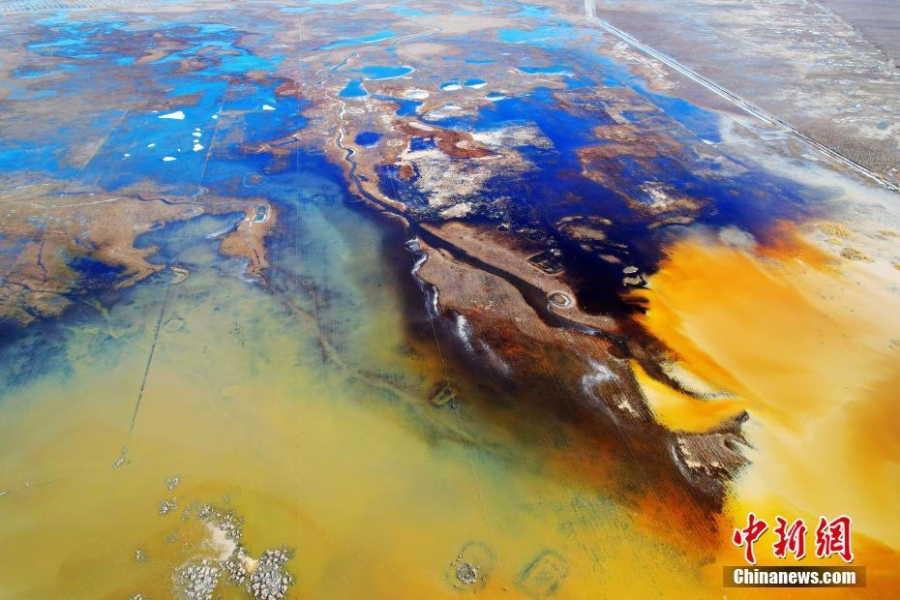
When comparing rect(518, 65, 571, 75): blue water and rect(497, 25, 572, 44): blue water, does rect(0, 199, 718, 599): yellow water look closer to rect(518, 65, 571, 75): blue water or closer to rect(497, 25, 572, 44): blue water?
rect(518, 65, 571, 75): blue water

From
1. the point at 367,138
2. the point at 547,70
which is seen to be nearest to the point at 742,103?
the point at 547,70

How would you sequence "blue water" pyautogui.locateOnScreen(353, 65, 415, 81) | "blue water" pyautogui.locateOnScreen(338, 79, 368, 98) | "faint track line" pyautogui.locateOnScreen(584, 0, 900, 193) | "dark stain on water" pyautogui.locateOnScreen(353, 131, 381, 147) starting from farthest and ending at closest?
"blue water" pyautogui.locateOnScreen(353, 65, 415, 81), "blue water" pyautogui.locateOnScreen(338, 79, 368, 98), "dark stain on water" pyautogui.locateOnScreen(353, 131, 381, 147), "faint track line" pyautogui.locateOnScreen(584, 0, 900, 193)

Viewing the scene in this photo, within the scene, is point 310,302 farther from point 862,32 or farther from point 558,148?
point 862,32

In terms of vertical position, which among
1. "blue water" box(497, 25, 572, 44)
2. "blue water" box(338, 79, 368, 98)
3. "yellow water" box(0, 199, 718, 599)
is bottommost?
"yellow water" box(0, 199, 718, 599)

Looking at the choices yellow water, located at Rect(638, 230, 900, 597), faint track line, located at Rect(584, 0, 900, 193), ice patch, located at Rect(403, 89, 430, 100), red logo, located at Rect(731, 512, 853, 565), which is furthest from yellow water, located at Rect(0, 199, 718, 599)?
faint track line, located at Rect(584, 0, 900, 193)

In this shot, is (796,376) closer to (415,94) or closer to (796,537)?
(796,537)

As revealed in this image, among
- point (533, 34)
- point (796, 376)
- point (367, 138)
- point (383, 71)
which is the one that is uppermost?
point (533, 34)

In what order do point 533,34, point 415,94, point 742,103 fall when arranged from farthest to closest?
point 533,34 < point 415,94 < point 742,103
